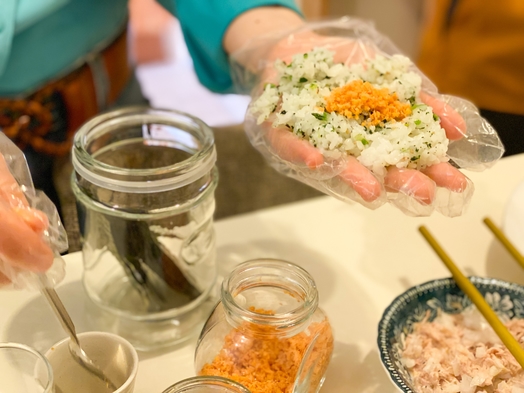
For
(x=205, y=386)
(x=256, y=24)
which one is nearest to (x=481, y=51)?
(x=256, y=24)

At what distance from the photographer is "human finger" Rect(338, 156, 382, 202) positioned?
51 centimetres

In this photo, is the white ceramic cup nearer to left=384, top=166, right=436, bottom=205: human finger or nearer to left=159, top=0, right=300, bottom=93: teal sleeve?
left=384, top=166, right=436, bottom=205: human finger

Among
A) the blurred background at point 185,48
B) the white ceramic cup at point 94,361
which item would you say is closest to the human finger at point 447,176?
the white ceramic cup at point 94,361

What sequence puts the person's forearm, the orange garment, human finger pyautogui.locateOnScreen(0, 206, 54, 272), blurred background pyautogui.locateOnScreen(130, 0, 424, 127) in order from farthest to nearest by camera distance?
blurred background pyautogui.locateOnScreen(130, 0, 424, 127) → the orange garment → the person's forearm → human finger pyautogui.locateOnScreen(0, 206, 54, 272)

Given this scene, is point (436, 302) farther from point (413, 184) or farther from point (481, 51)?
point (481, 51)

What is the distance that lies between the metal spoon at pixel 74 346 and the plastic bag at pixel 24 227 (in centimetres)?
2

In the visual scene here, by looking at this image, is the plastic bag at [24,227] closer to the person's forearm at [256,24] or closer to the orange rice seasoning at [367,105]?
the orange rice seasoning at [367,105]

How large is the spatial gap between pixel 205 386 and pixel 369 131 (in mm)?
288

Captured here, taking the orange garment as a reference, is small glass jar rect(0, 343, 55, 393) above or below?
above

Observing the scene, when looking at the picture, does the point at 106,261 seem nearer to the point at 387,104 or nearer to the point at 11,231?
the point at 11,231

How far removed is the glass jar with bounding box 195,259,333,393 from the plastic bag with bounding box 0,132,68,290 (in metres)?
0.15

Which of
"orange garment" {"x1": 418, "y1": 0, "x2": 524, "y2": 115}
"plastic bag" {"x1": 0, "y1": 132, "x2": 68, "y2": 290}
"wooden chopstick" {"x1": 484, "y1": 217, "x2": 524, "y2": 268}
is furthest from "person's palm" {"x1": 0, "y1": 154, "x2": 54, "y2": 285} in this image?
"orange garment" {"x1": 418, "y1": 0, "x2": 524, "y2": 115}

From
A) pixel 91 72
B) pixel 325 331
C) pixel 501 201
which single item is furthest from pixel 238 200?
pixel 325 331

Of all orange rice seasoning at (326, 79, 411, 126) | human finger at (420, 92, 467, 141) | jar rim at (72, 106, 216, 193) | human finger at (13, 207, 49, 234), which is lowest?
jar rim at (72, 106, 216, 193)
